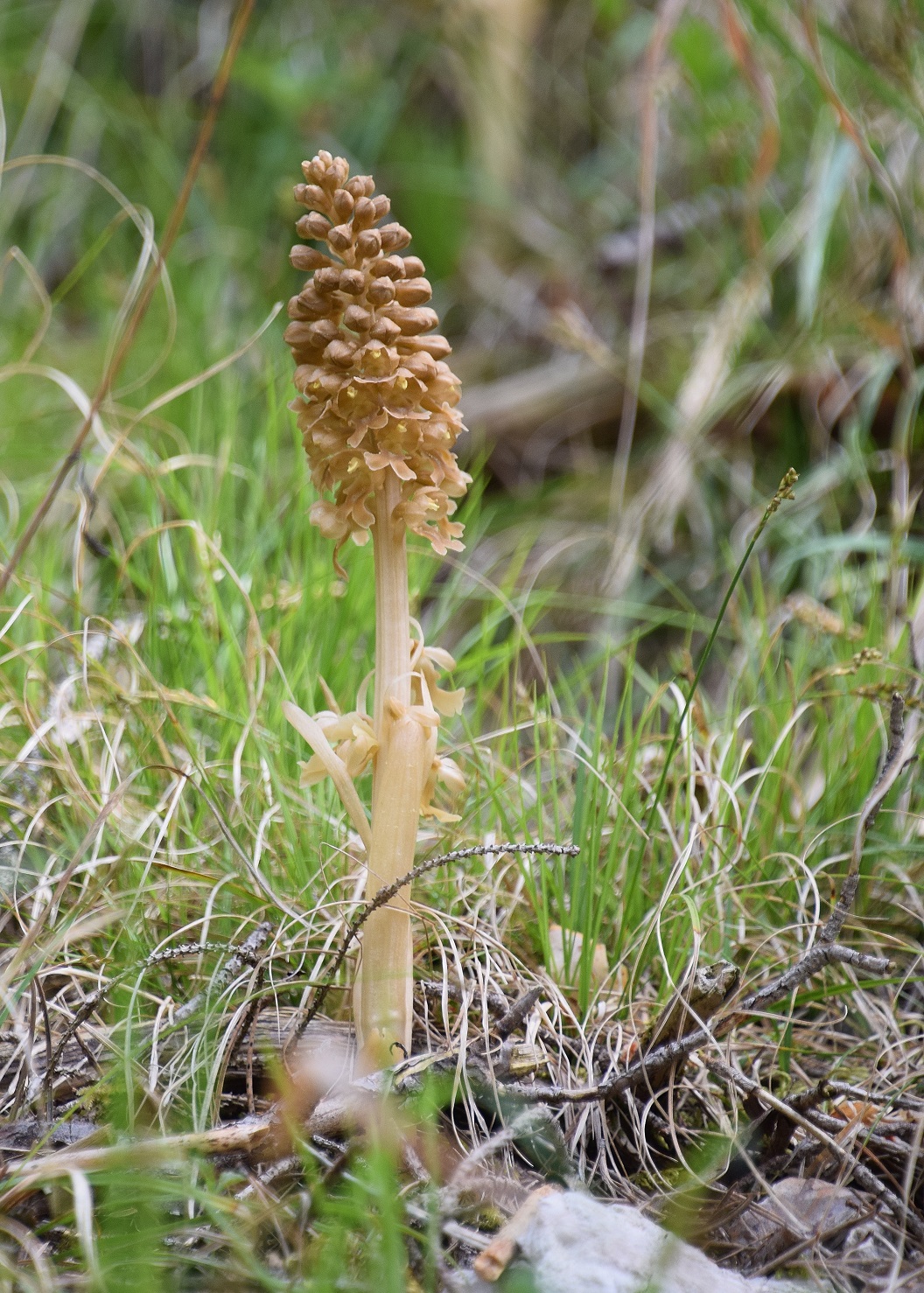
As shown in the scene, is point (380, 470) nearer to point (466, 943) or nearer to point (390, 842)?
point (390, 842)

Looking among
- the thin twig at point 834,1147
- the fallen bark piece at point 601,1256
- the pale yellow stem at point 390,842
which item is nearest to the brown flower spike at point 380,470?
the pale yellow stem at point 390,842

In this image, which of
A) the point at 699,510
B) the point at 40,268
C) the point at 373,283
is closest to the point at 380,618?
the point at 373,283

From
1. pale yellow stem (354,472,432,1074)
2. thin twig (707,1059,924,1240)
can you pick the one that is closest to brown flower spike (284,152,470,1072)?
pale yellow stem (354,472,432,1074)

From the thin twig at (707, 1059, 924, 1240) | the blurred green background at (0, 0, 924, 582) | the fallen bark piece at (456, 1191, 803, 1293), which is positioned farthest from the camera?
the blurred green background at (0, 0, 924, 582)

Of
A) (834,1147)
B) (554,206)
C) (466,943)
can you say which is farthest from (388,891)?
(554,206)

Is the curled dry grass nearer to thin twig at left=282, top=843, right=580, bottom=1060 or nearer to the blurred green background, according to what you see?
thin twig at left=282, top=843, right=580, bottom=1060

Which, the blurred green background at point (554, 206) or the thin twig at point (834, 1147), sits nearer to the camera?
the thin twig at point (834, 1147)

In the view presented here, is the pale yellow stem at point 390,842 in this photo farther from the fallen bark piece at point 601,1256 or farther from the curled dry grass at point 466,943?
the fallen bark piece at point 601,1256

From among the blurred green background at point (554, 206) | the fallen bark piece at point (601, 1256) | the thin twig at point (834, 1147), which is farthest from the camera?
the blurred green background at point (554, 206)

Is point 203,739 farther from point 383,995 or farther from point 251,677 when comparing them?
point 383,995
